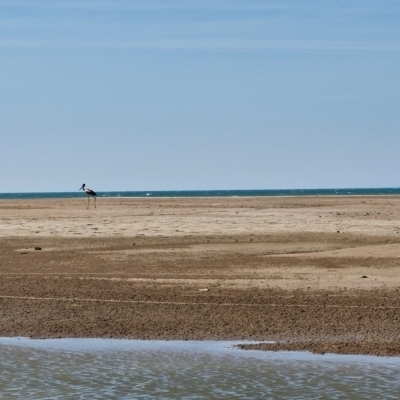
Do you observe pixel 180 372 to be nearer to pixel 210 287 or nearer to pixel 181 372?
pixel 181 372

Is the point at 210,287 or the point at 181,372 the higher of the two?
the point at 210,287

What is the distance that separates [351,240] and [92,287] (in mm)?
12310

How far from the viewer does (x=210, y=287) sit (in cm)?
1738

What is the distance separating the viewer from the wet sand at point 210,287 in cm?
1327

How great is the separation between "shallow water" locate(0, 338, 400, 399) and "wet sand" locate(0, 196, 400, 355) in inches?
25.6

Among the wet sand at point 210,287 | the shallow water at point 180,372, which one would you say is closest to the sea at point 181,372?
the shallow water at point 180,372

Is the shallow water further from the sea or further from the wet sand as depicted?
the wet sand

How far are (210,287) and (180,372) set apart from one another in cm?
642

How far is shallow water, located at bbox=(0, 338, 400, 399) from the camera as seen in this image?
10031 mm

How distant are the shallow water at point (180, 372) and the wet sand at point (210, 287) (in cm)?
65

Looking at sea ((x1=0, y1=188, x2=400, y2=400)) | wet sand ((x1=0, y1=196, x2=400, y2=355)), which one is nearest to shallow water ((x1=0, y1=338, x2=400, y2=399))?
sea ((x1=0, y1=188, x2=400, y2=400))

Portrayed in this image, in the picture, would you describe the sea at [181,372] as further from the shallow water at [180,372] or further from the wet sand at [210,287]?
the wet sand at [210,287]

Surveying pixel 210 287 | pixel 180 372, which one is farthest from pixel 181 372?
pixel 210 287

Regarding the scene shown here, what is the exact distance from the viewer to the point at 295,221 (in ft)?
123
